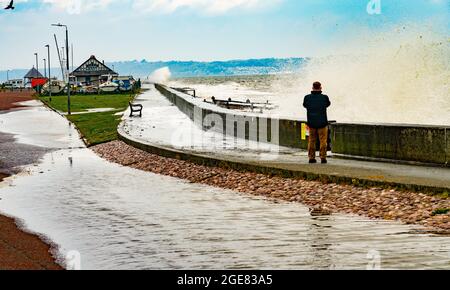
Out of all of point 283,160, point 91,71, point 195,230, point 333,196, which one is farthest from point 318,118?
point 91,71

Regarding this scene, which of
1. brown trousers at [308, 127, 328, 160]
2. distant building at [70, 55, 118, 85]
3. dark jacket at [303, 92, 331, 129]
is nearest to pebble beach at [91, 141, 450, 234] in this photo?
brown trousers at [308, 127, 328, 160]

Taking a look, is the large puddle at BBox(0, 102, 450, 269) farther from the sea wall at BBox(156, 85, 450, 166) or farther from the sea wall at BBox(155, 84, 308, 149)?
the sea wall at BBox(155, 84, 308, 149)

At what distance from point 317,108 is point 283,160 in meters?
1.77

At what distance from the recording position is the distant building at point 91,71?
153375mm

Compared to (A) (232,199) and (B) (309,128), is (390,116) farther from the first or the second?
(A) (232,199)

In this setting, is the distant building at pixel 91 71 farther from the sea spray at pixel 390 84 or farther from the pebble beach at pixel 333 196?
the pebble beach at pixel 333 196

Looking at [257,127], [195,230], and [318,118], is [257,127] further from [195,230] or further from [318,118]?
[195,230]

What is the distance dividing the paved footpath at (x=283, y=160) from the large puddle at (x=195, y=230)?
5.51 ft

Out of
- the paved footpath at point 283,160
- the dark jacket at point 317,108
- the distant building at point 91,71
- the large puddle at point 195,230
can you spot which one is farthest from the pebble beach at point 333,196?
the distant building at point 91,71

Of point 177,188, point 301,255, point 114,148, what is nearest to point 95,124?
point 114,148

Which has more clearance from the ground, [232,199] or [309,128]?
[309,128]

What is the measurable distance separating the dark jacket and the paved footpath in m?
0.98
